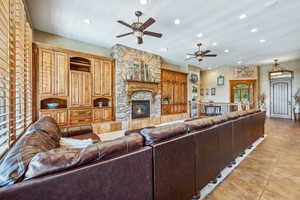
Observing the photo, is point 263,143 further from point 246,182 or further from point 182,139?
point 182,139

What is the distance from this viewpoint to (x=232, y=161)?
8.54ft

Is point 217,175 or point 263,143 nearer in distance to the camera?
point 217,175

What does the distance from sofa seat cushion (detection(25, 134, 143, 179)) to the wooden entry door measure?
10.3m

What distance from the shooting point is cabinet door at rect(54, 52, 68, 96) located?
4477 mm

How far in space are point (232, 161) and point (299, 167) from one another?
114cm

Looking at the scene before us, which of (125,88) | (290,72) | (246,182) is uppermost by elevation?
(290,72)

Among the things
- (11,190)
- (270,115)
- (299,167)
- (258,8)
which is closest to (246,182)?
(299,167)

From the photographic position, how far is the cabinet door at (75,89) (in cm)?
473

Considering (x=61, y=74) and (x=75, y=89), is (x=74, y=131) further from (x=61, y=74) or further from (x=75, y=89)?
(x=61, y=74)

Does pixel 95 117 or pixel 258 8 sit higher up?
pixel 258 8

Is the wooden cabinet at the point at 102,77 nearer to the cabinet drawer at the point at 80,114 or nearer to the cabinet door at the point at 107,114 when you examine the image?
the cabinet door at the point at 107,114

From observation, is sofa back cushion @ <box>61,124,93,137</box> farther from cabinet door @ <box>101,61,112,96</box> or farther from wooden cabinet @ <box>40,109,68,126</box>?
cabinet door @ <box>101,61,112,96</box>

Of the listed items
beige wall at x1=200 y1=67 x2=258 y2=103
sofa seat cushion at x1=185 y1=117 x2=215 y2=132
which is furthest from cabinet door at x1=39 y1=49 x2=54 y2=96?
beige wall at x1=200 y1=67 x2=258 y2=103

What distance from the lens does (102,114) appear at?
5.39m
